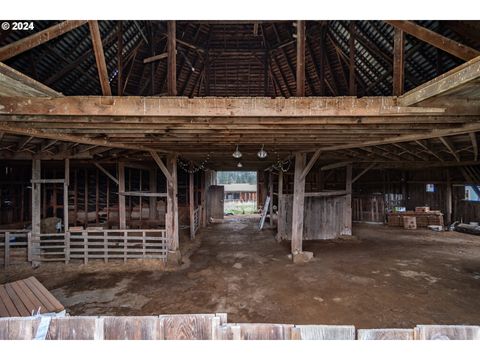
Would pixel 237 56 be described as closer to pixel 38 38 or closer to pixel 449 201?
pixel 38 38

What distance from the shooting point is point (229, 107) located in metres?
3.66

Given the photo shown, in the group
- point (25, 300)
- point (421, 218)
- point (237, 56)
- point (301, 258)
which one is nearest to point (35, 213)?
point (25, 300)

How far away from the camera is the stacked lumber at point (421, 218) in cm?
1402

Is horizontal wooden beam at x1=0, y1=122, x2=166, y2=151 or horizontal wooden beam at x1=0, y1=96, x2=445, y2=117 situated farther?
horizontal wooden beam at x1=0, y1=122, x2=166, y2=151

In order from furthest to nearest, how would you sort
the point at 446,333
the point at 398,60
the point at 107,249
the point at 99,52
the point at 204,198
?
the point at 204,198, the point at 107,249, the point at 398,60, the point at 99,52, the point at 446,333

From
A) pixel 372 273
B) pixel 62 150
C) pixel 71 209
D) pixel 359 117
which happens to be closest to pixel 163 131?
pixel 359 117

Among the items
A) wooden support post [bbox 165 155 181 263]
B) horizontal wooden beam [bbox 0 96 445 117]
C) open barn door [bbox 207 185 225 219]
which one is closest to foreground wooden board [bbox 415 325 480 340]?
horizontal wooden beam [bbox 0 96 445 117]

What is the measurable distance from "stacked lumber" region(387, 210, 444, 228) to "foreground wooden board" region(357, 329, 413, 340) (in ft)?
49.9

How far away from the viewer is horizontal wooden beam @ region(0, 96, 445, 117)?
11.6ft

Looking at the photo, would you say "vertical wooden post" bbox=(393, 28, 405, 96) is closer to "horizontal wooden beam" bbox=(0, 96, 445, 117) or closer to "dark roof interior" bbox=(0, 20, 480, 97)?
"horizontal wooden beam" bbox=(0, 96, 445, 117)

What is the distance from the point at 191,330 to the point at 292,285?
16.8ft

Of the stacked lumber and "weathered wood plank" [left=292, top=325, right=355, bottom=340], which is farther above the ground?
"weathered wood plank" [left=292, top=325, right=355, bottom=340]

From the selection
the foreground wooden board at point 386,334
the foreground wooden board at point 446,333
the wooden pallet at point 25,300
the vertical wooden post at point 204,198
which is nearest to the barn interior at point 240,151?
the vertical wooden post at point 204,198

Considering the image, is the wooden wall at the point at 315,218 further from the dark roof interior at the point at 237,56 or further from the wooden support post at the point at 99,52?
the wooden support post at the point at 99,52
